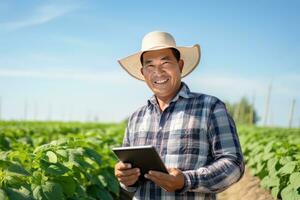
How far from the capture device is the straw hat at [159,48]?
3.35 m

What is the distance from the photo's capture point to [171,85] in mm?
3285

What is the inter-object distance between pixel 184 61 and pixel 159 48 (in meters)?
0.40

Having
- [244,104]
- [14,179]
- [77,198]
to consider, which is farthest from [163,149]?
[244,104]

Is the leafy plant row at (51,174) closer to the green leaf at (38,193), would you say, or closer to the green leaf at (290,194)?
the green leaf at (38,193)

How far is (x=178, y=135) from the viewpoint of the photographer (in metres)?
3.24

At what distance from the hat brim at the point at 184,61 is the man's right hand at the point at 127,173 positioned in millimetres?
840

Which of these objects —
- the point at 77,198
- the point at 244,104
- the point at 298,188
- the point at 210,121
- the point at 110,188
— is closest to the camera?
the point at 210,121

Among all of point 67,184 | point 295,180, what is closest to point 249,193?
point 295,180

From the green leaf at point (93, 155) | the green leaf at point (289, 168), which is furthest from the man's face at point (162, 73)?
the green leaf at point (289, 168)

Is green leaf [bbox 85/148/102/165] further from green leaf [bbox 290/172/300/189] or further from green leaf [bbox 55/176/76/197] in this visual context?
green leaf [bbox 290/172/300/189]

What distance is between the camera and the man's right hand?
10.3 ft

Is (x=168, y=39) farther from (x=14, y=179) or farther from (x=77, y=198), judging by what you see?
(x=77, y=198)

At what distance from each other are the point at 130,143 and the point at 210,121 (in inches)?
26.5

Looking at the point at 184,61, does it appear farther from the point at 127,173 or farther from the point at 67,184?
the point at 67,184
